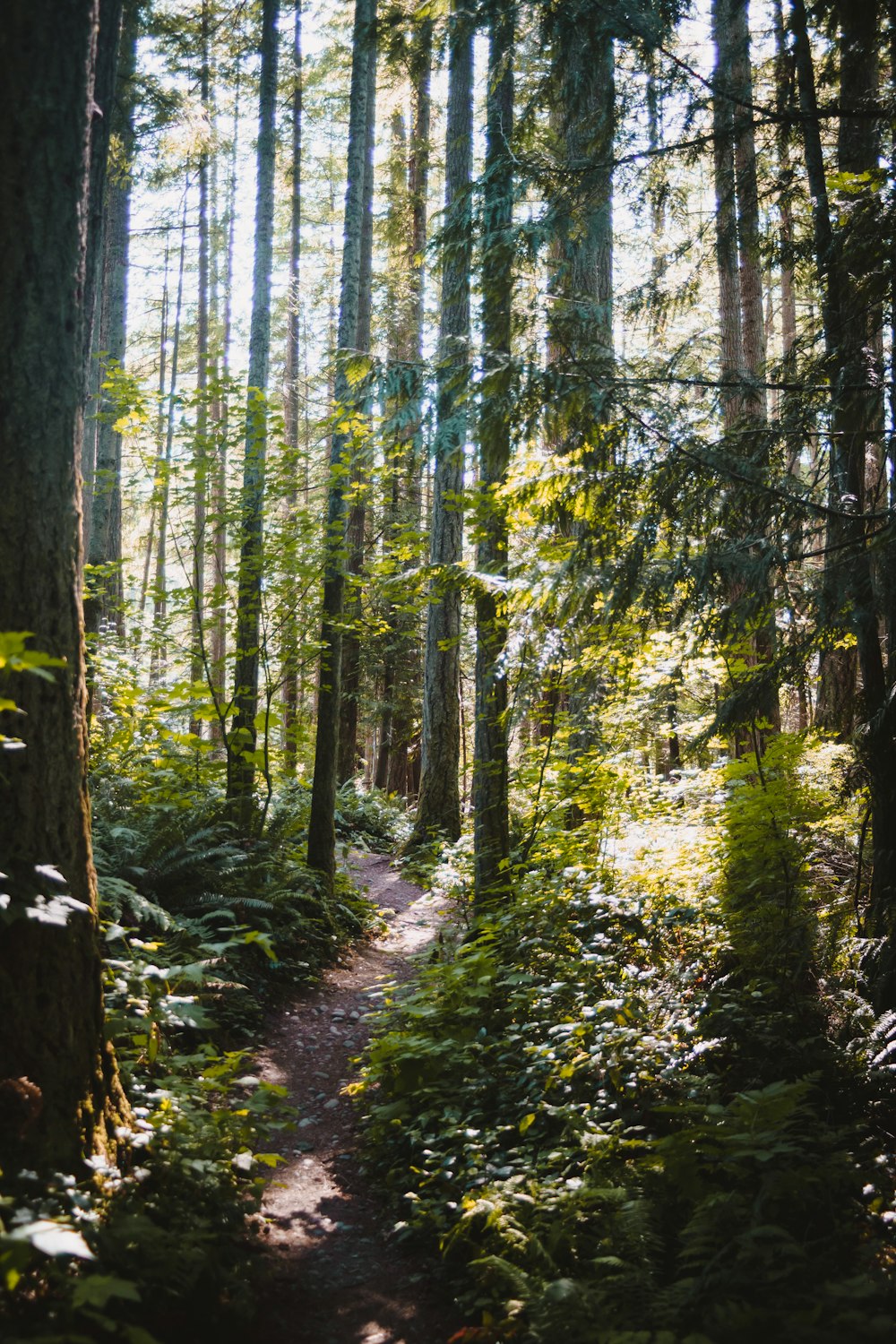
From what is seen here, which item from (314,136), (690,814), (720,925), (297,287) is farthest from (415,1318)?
(314,136)

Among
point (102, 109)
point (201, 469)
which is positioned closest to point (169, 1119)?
point (102, 109)

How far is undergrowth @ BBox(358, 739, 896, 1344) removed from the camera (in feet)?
9.11

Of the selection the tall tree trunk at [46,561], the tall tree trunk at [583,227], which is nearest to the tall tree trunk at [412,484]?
the tall tree trunk at [583,227]

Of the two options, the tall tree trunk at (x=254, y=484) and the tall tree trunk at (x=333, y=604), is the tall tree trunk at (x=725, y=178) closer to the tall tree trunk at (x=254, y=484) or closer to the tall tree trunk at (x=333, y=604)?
the tall tree trunk at (x=333, y=604)

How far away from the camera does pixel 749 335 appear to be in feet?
37.7

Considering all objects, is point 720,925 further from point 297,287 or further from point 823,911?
point 297,287

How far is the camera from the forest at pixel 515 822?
119 inches

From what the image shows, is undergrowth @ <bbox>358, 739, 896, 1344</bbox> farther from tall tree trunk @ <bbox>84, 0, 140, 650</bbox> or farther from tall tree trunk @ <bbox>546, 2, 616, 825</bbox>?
tall tree trunk @ <bbox>84, 0, 140, 650</bbox>

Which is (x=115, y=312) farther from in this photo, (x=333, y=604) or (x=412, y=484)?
(x=333, y=604)

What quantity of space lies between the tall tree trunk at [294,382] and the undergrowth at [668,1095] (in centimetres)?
432

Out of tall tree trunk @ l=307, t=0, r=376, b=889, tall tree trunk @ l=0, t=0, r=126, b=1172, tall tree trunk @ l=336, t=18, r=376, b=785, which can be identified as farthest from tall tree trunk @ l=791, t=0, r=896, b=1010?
tall tree trunk @ l=336, t=18, r=376, b=785

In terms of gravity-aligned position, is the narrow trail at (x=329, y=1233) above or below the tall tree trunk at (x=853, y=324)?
below

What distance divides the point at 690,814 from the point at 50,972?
4859 mm

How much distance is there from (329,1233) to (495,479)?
19.1 feet
